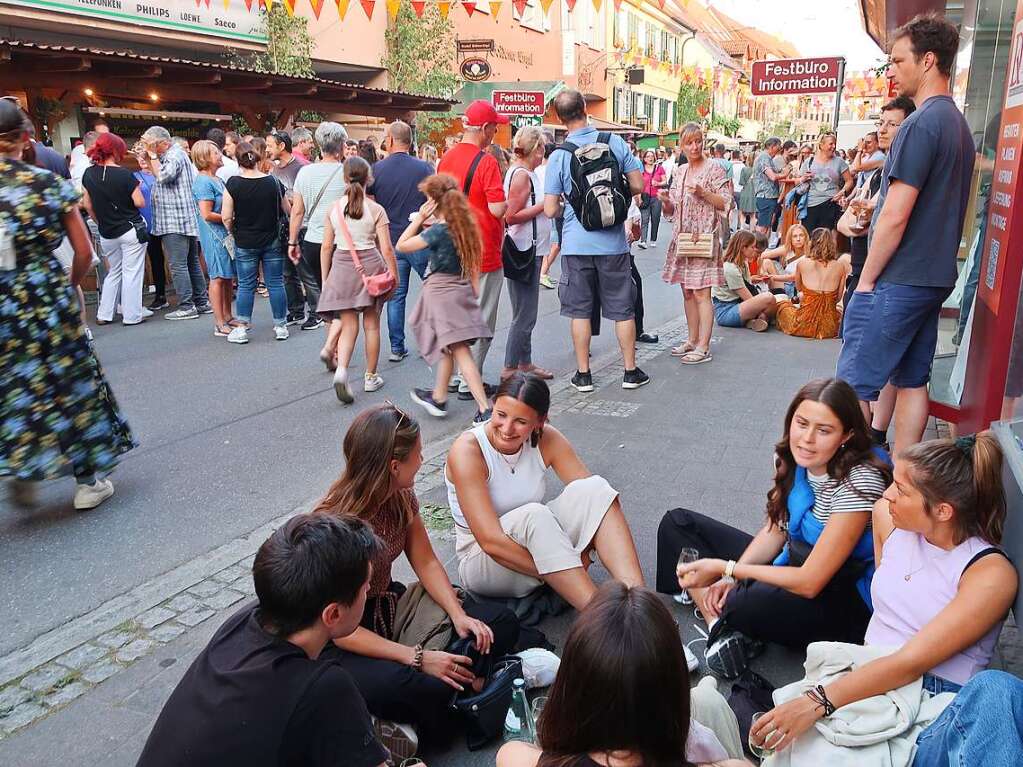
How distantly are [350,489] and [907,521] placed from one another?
1.67 meters

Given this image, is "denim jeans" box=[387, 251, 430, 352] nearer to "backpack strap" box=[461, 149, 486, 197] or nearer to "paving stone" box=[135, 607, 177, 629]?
"backpack strap" box=[461, 149, 486, 197]

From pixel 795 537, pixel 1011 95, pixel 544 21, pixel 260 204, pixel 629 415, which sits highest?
pixel 544 21

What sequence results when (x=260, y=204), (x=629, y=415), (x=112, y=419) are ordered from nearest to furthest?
(x=112, y=419), (x=629, y=415), (x=260, y=204)

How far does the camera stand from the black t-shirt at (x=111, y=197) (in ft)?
28.2

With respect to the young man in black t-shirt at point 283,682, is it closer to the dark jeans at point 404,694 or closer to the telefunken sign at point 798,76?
the dark jeans at point 404,694

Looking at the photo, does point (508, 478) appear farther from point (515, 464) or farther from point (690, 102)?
point (690, 102)

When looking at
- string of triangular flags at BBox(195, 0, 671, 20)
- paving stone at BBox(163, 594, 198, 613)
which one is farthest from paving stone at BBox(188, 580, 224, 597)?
string of triangular flags at BBox(195, 0, 671, 20)

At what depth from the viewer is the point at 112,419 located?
177 inches

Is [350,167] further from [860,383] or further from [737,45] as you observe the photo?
[737,45]

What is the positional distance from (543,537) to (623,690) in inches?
66.1

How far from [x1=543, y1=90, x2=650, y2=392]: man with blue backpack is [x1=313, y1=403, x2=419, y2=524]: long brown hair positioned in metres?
3.74

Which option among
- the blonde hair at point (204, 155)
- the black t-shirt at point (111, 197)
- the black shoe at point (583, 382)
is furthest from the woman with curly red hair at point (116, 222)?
the black shoe at point (583, 382)

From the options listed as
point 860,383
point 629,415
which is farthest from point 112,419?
point 860,383

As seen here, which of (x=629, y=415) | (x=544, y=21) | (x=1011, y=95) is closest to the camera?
(x=1011, y=95)
